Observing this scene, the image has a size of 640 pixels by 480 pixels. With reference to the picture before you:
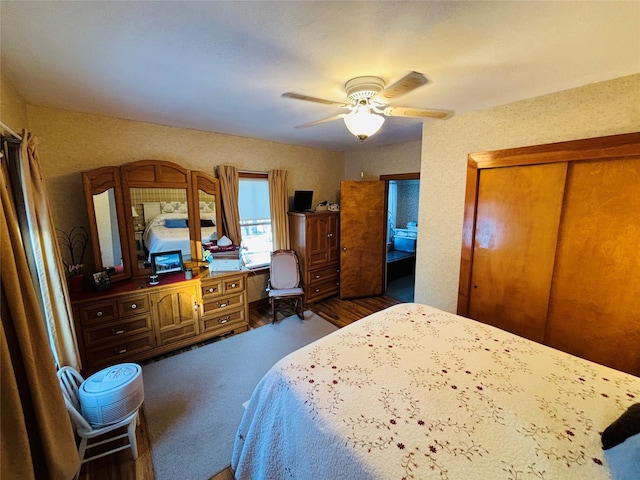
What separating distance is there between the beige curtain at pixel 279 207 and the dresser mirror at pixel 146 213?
807mm

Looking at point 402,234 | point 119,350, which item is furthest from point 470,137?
point 402,234

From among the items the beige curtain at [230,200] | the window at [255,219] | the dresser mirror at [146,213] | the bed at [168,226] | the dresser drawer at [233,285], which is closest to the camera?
the dresser mirror at [146,213]

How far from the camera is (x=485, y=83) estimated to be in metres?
1.81

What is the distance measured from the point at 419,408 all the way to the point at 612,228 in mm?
1948

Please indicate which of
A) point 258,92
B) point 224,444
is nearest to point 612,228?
point 258,92

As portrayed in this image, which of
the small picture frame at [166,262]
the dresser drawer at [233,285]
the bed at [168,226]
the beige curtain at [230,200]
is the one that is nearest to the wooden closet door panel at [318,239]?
the beige curtain at [230,200]

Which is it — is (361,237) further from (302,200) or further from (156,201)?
(156,201)

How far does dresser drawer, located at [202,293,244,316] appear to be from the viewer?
9.51 ft

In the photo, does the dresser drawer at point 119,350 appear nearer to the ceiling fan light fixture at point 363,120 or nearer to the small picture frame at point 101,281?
the small picture frame at point 101,281

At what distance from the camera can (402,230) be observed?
6711 millimetres

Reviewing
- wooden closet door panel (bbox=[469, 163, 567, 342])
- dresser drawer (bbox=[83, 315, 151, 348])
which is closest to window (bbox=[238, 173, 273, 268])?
dresser drawer (bbox=[83, 315, 151, 348])

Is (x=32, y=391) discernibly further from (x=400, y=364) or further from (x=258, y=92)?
(x=258, y=92)

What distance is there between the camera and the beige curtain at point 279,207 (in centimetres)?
378

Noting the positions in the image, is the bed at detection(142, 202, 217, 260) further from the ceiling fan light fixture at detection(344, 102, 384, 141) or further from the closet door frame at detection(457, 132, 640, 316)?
the closet door frame at detection(457, 132, 640, 316)
